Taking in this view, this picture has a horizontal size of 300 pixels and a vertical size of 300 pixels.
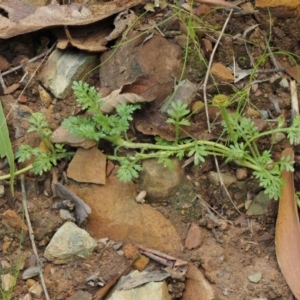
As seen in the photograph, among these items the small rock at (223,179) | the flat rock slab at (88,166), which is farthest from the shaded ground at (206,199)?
the flat rock slab at (88,166)

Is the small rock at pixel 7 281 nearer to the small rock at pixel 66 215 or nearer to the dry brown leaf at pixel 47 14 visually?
the small rock at pixel 66 215

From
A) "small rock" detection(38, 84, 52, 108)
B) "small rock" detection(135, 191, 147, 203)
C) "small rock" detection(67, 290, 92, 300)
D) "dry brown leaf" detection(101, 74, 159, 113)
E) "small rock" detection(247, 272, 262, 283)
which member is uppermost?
"dry brown leaf" detection(101, 74, 159, 113)

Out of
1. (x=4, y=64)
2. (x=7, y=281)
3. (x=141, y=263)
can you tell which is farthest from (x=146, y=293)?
(x=4, y=64)

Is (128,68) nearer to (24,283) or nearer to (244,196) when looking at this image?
(244,196)

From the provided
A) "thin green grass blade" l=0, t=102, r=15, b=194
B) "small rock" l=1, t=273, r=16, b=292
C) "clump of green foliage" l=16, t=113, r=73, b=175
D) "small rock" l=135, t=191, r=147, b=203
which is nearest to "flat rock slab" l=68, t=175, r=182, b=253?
"small rock" l=135, t=191, r=147, b=203

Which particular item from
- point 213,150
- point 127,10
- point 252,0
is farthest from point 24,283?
point 252,0

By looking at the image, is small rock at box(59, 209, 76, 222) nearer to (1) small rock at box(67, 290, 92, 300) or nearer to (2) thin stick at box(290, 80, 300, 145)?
(1) small rock at box(67, 290, 92, 300)
